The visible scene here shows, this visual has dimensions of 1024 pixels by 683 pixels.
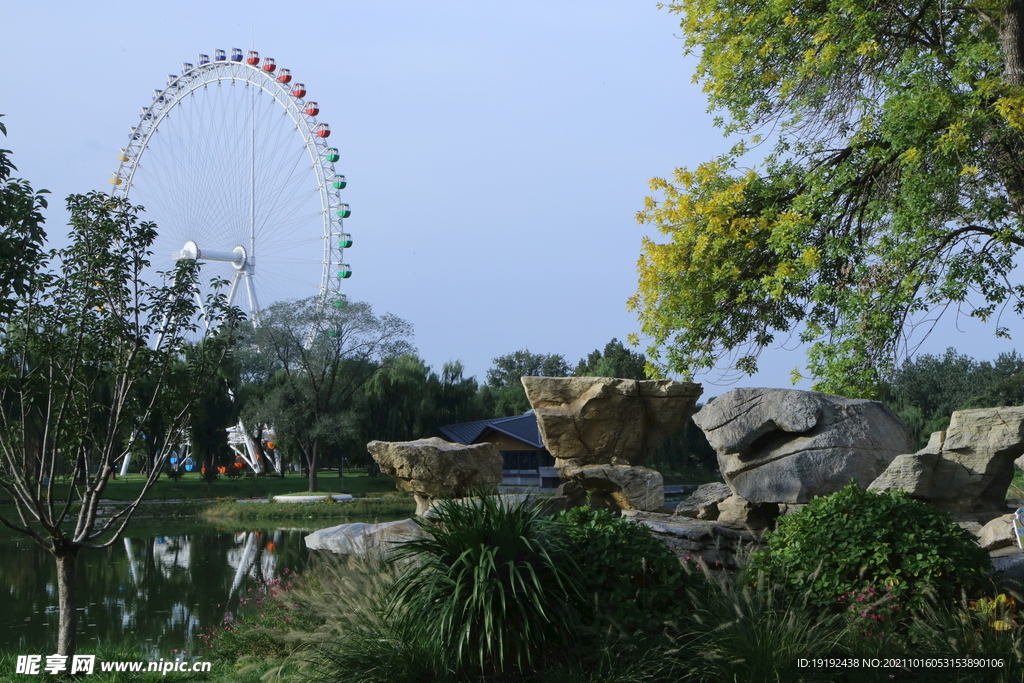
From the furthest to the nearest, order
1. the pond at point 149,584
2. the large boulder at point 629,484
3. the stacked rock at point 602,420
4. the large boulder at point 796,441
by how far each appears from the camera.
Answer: the stacked rock at point 602,420 → the pond at point 149,584 → the large boulder at point 629,484 → the large boulder at point 796,441

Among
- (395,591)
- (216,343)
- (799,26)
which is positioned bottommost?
(395,591)

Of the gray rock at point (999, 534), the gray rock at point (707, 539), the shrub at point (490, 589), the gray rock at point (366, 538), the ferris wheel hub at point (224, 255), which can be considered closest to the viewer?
the shrub at point (490, 589)

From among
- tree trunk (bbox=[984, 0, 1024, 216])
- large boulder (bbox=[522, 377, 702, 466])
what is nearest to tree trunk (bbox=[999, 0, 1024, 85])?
tree trunk (bbox=[984, 0, 1024, 216])

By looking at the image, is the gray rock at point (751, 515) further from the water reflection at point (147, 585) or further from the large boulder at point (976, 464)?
the water reflection at point (147, 585)

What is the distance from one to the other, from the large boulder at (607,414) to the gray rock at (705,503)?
2.89ft

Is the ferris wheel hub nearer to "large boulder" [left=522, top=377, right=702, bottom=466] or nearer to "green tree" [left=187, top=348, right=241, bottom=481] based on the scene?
"green tree" [left=187, top=348, right=241, bottom=481]

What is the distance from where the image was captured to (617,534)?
4652mm

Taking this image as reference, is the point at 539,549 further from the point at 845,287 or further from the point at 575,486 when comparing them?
the point at 845,287

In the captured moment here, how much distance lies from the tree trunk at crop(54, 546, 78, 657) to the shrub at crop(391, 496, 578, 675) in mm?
2943

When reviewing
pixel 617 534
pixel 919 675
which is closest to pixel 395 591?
pixel 617 534

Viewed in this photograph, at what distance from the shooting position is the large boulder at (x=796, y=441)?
7195mm

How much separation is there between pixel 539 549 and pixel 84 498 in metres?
3.73

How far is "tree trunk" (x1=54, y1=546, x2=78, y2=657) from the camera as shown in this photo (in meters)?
5.98

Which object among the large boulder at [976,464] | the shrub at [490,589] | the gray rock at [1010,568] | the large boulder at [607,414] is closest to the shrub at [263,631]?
the shrub at [490,589]
